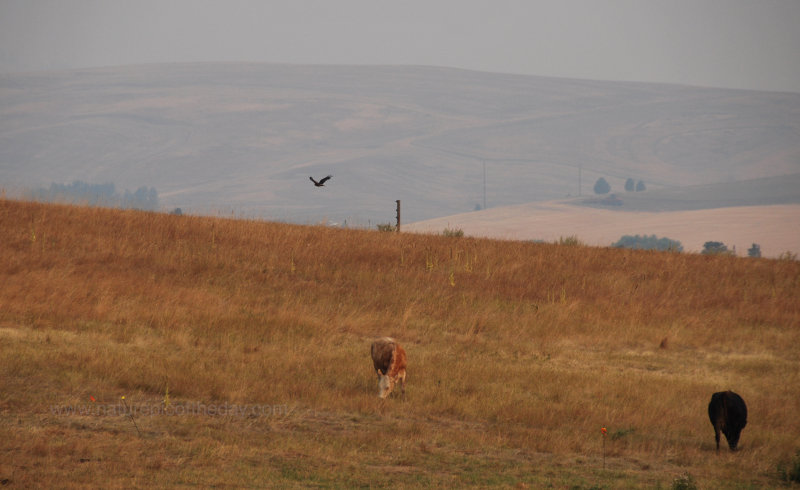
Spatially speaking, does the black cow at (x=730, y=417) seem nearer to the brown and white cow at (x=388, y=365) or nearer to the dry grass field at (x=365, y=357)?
the dry grass field at (x=365, y=357)

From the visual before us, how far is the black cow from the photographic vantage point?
13273mm

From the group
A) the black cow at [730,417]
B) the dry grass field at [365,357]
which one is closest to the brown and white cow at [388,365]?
the dry grass field at [365,357]

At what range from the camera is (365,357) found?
61.2 ft

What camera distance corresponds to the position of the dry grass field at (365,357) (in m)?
11.7

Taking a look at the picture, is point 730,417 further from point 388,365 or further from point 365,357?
point 365,357

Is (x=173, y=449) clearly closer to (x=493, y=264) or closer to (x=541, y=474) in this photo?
(x=541, y=474)

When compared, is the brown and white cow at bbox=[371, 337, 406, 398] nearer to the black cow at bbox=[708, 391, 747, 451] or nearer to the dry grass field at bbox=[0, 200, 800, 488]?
the dry grass field at bbox=[0, 200, 800, 488]

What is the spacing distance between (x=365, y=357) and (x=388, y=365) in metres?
3.28

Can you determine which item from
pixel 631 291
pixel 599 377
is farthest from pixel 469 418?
pixel 631 291

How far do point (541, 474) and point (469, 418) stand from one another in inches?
125

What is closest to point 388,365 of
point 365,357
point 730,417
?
point 365,357

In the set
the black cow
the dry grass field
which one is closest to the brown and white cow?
the dry grass field

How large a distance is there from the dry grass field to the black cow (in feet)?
0.92

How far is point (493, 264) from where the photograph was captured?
29547mm
